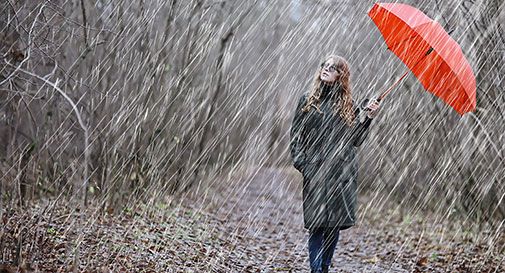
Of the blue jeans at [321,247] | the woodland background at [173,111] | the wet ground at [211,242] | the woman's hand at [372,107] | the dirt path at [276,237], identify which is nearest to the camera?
the wet ground at [211,242]

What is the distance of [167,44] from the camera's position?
8516mm

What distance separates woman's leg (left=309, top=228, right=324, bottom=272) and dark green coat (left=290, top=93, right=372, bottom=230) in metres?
0.09

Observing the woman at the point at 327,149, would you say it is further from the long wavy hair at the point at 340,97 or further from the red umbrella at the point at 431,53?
the red umbrella at the point at 431,53

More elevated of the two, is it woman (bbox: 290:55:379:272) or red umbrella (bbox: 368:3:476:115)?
red umbrella (bbox: 368:3:476:115)

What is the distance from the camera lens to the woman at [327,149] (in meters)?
4.84

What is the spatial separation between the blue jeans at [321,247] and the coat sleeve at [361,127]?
73 cm

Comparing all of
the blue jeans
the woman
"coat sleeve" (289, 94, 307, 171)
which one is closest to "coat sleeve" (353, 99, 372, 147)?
the woman

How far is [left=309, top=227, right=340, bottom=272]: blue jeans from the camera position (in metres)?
4.93

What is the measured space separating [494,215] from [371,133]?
12.2ft

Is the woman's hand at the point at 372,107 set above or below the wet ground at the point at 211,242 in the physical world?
above

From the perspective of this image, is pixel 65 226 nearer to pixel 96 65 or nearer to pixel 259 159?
pixel 96 65

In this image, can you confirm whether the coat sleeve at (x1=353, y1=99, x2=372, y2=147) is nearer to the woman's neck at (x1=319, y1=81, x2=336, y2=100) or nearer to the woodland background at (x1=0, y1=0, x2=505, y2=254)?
the woman's neck at (x1=319, y1=81, x2=336, y2=100)

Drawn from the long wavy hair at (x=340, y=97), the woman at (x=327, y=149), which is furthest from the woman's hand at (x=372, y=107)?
the long wavy hair at (x=340, y=97)

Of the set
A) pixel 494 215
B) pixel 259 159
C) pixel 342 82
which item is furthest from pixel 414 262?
pixel 259 159
